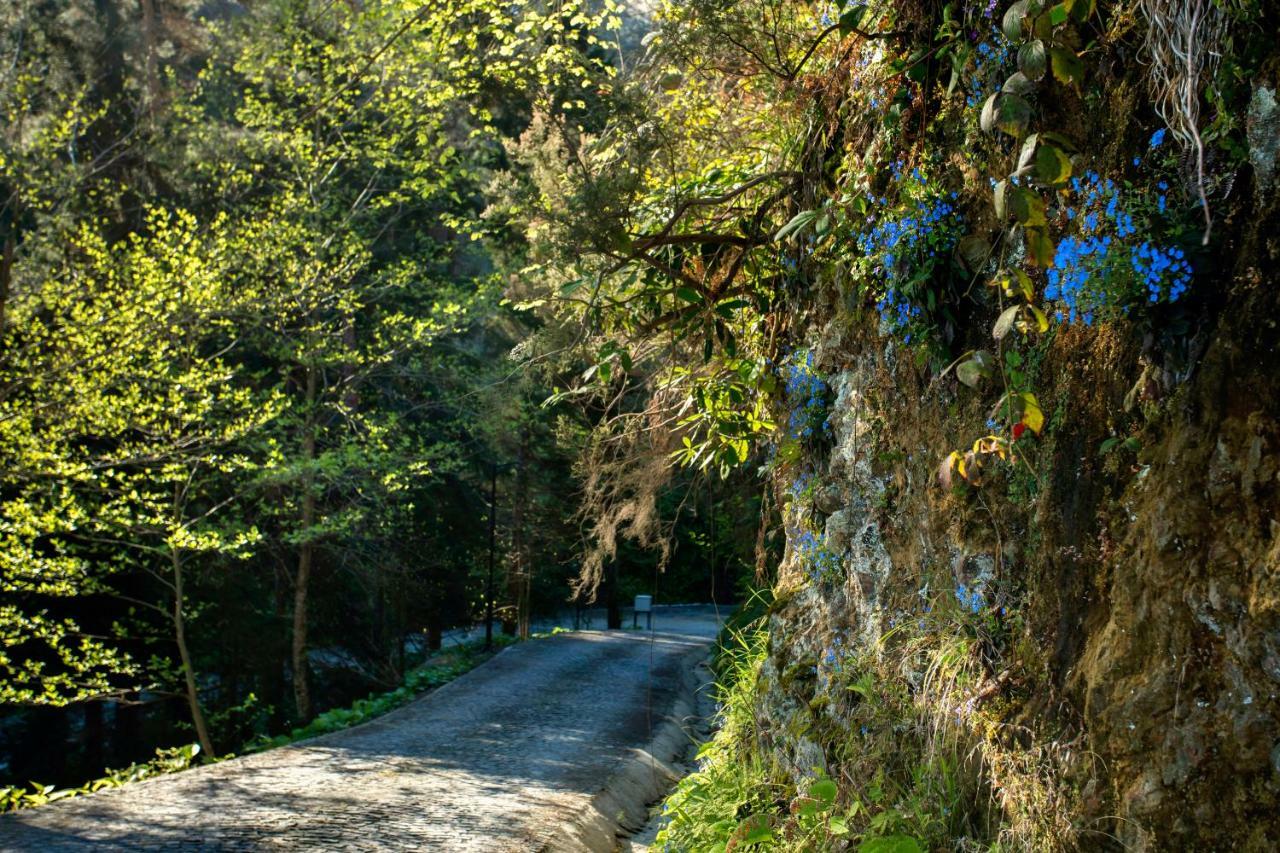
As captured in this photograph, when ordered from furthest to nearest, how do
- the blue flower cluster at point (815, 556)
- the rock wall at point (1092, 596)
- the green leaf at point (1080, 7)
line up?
the blue flower cluster at point (815, 556) < the green leaf at point (1080, 7) < the rock wall at point (1092, 596)

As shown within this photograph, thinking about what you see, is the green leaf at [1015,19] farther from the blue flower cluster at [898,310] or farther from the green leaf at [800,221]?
the green leaf at [800,221]

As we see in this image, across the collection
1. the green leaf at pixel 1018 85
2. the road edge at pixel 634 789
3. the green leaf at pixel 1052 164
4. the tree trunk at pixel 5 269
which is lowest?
the road edge at pixel 634 789

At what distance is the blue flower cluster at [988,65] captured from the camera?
3676mm

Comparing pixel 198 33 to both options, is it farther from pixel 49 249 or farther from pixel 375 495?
pixel 375 495

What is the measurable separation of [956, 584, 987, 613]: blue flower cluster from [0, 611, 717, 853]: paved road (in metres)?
3.77

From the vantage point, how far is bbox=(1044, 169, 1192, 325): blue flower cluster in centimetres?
274

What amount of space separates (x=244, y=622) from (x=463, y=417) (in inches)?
192

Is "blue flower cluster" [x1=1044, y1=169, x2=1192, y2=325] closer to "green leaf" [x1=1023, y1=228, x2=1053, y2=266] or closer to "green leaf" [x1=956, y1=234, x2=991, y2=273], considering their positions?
"green leaf" [x1=1023, y1=228, x2=1053, y2=266]

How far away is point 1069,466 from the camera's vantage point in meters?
3.20

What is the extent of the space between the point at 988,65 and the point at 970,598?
193 centimetres

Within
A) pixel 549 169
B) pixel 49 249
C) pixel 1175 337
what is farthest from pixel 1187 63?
pixel 49 249

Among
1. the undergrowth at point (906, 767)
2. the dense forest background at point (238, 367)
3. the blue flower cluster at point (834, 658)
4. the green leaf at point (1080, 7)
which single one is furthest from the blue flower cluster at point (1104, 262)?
the dense forest background at point (238, 367)

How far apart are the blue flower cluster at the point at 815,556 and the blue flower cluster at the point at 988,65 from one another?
7.13 feet

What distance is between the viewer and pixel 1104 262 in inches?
117
